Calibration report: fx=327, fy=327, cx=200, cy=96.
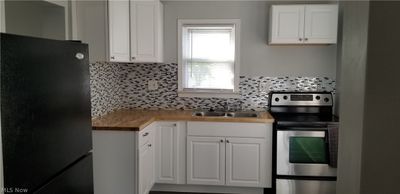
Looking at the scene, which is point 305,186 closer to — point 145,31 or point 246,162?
point 246,162

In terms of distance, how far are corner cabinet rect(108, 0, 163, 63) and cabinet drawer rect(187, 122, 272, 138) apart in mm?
877

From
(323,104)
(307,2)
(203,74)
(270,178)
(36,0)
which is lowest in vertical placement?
(270,178)

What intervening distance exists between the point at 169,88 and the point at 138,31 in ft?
2.71

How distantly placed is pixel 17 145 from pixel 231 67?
112 inches

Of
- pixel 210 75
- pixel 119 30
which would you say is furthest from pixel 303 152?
pixel 119 30

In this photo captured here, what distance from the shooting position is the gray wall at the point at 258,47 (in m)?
3.80

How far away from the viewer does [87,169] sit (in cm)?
211

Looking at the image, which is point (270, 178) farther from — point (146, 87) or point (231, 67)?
point (146, 87)

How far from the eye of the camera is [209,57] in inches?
154

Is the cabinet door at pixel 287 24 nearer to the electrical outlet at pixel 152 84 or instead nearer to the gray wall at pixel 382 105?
the electrical outlet at pixel 152 84

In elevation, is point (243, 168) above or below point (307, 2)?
below

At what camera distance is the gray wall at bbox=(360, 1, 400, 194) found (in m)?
0.58

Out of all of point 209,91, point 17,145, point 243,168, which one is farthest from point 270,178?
point 17,145

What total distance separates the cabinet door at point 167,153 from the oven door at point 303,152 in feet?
3.54
